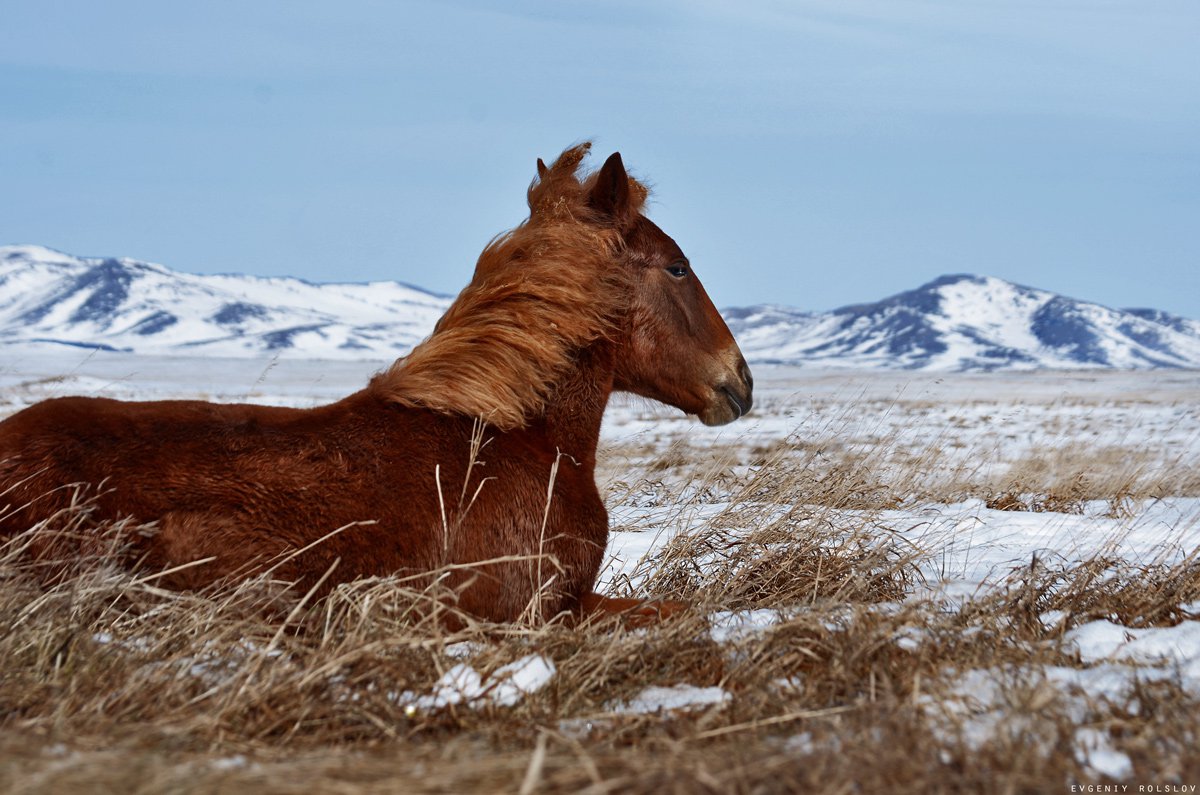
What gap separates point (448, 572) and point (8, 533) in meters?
1.40

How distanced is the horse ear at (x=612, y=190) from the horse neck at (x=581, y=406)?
0.55 m

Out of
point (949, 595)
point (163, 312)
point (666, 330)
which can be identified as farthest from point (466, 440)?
point (163, 312)

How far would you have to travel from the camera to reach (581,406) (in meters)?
4.20

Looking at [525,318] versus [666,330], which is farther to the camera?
[666,330]

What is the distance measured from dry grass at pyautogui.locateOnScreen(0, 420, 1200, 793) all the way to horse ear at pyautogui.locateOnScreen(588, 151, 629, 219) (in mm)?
1686

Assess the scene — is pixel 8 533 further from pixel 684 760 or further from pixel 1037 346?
pixel 1037 346

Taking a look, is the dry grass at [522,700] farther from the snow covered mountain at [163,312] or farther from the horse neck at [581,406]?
the snow covered mountain at [163,312]

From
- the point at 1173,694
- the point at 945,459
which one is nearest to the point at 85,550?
the point at 1173,694

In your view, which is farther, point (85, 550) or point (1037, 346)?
point (1037, 346)

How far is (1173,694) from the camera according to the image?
9.32 feet

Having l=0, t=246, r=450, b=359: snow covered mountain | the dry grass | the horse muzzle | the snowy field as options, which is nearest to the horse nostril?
the horse muzzle

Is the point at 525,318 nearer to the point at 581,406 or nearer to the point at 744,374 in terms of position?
the point at 581,406

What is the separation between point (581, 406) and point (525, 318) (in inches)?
16.6

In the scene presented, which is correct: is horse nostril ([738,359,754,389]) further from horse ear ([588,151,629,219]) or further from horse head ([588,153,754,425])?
horse ear ([588,151,629,219])
